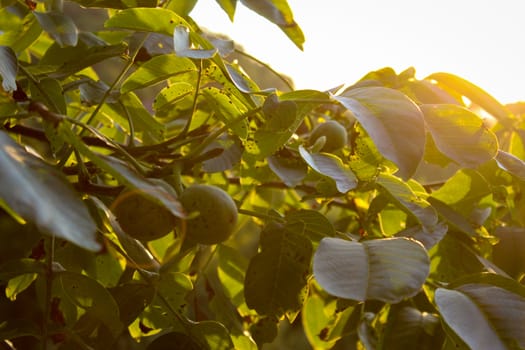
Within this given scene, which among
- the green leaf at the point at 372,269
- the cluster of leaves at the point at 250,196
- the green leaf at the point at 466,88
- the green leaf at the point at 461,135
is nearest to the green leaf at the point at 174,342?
the cluster of leaves at the point at 250,196

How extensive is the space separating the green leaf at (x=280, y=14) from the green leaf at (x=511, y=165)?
29cm

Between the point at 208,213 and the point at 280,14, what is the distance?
0.35 m

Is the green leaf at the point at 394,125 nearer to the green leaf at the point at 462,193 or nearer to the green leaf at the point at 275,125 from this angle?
the green leaf at the point at 275,125

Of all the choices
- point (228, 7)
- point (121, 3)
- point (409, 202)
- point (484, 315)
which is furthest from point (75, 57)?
point (484, 315)

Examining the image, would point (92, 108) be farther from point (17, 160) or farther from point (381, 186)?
point (17, 160)

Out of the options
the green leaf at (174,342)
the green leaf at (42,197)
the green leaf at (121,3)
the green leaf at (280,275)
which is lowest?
the green leaf at (174,342)

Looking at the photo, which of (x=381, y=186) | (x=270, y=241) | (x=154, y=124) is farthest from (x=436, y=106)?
(x=154, y=124)

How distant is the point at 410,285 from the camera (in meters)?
0.58

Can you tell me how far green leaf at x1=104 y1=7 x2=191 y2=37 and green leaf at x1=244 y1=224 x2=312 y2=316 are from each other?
10.1 inches

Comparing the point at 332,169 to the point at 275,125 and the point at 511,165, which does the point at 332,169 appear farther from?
the point at 511,165

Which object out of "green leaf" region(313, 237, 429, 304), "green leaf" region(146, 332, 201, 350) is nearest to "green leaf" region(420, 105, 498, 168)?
"green leaf" region(313, 237, 429, 304)

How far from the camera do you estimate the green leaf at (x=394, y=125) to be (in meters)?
0.62

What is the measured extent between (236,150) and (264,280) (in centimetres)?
23

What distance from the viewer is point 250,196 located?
3.90 ft
